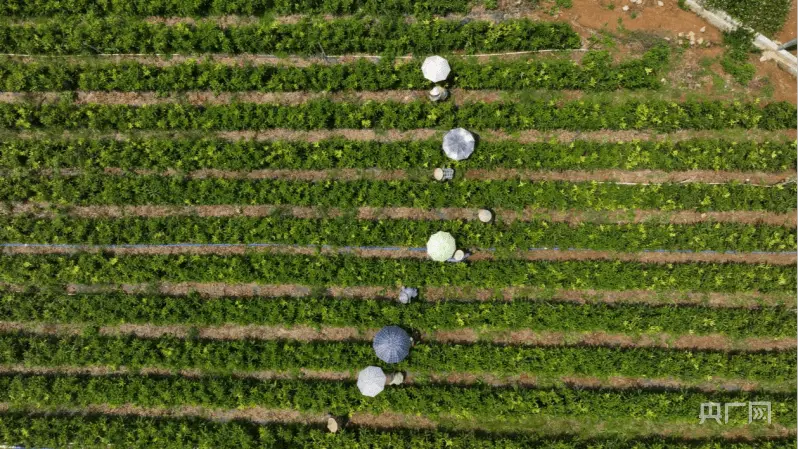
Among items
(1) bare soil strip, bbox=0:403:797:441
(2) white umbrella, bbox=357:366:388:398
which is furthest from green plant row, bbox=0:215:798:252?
(1) bare soil strip, bbox=0:403:797:441

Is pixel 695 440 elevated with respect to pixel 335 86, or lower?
lower

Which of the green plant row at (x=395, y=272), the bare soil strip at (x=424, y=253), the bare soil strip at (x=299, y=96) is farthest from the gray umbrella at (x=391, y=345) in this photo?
the bare soil strip at (x=299, y=96)

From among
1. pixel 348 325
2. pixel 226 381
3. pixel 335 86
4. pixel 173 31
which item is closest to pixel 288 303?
pixel 348 325

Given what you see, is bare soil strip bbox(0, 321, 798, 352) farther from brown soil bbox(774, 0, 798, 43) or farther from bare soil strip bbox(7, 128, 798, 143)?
brown soil bbox(774, 0, 798, 43)

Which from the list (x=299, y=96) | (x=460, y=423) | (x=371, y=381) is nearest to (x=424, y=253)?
(x=371, y=381)

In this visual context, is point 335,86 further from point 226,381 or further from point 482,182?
point 226,381

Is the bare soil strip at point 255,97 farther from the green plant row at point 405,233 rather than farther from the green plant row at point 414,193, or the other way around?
the green plant row at point 405,233
